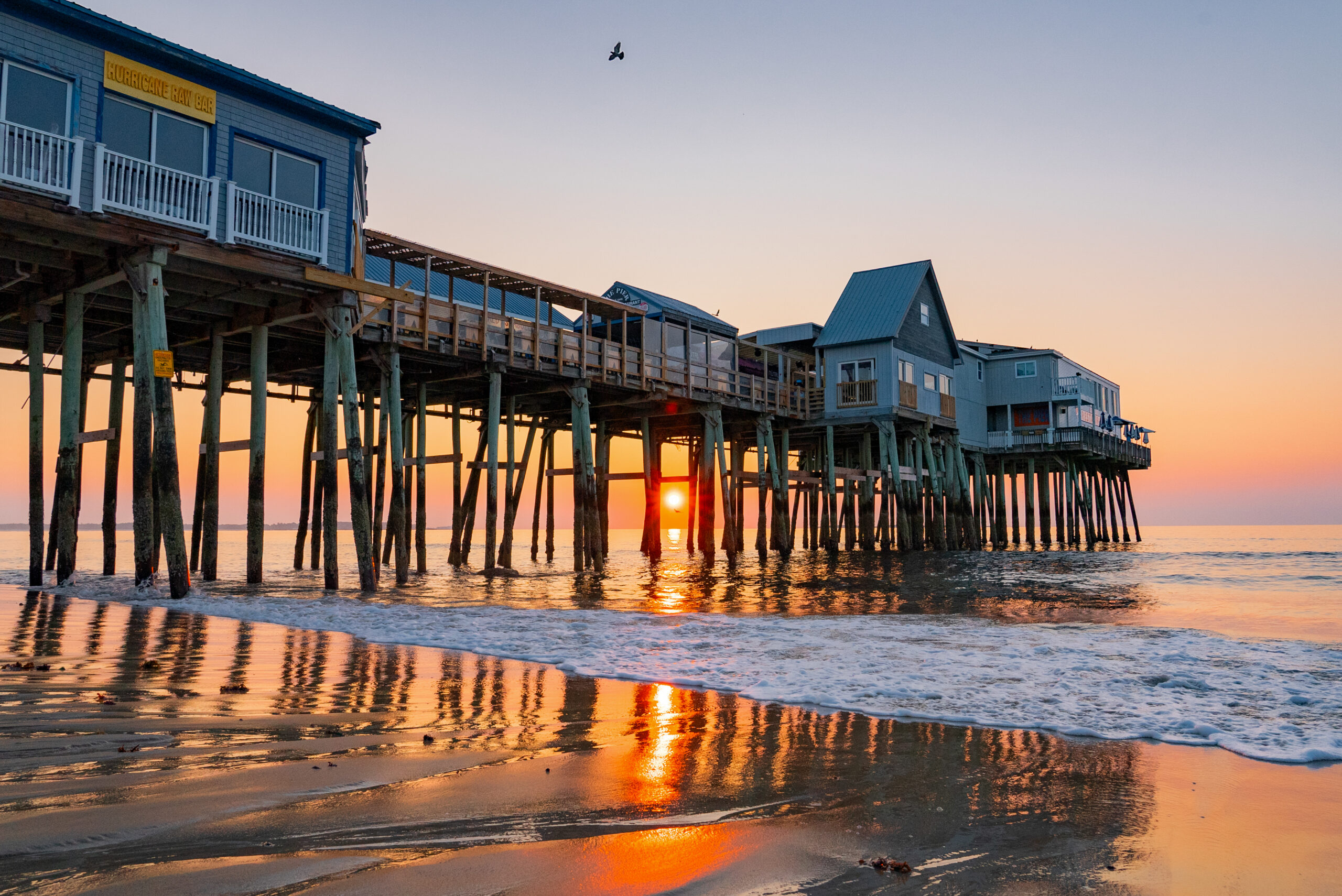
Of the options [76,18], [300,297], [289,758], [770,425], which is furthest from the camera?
[770,425]

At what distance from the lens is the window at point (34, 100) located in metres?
13.6

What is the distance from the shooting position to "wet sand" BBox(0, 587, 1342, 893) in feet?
10.7

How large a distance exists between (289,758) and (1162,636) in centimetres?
1184

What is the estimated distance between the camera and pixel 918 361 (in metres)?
37.5

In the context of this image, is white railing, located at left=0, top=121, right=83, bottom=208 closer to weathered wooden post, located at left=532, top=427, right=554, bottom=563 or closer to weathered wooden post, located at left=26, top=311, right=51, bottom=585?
weathered wooden post, located at left=26, top=311, right=51, bottom=585

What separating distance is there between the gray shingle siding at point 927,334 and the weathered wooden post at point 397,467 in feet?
70.9

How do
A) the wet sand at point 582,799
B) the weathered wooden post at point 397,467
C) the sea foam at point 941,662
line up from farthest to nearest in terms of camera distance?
the weathered wooden post at point 397,467 < the sea foam at point 941,662 < the wet sand at point 582,799

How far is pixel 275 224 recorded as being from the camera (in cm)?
1639

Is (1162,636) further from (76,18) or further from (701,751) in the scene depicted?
(76,18)

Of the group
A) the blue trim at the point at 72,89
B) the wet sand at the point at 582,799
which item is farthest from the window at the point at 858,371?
the wet sand at the point at 582,799

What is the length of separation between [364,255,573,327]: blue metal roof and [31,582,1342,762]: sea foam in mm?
11607

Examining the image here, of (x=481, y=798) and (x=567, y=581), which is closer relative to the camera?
(x=481, y=798)

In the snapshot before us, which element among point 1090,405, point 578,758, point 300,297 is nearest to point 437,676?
point 578,758

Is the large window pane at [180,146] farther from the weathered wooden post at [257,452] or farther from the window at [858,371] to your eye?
the window at [858,371]
